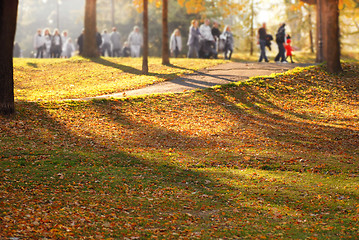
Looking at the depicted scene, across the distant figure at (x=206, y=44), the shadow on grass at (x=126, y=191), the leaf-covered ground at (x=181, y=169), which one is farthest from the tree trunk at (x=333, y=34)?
the shadow on grass at (x=126, y=191)

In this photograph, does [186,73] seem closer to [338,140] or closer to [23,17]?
[338,140]

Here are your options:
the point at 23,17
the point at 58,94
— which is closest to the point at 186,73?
the point at 58,94

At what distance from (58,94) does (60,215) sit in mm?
10474

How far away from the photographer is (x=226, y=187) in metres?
9.11

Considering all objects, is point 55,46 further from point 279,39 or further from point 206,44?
point 279,39

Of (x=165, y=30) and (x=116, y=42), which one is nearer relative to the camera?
(x=165, y=30)

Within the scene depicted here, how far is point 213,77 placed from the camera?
65.9 feet

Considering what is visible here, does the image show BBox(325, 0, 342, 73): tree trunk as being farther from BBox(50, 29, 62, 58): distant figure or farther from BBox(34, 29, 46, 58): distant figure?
BBox(34, 29, 46, 58): distant figure

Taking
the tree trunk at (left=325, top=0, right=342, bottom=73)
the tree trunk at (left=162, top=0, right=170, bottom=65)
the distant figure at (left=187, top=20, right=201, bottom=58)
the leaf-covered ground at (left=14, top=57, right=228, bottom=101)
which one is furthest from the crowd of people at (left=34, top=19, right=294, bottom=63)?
the tree trunk at (left=325, top=0, right=342, bottom=73)

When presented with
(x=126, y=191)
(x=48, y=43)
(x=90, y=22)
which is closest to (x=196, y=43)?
(x=90, y=22)

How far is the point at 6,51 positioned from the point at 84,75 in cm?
955

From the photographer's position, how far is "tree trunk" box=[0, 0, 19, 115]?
12.3 meters

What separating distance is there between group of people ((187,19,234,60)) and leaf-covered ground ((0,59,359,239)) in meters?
10.9

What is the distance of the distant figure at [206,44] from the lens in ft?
89.9
